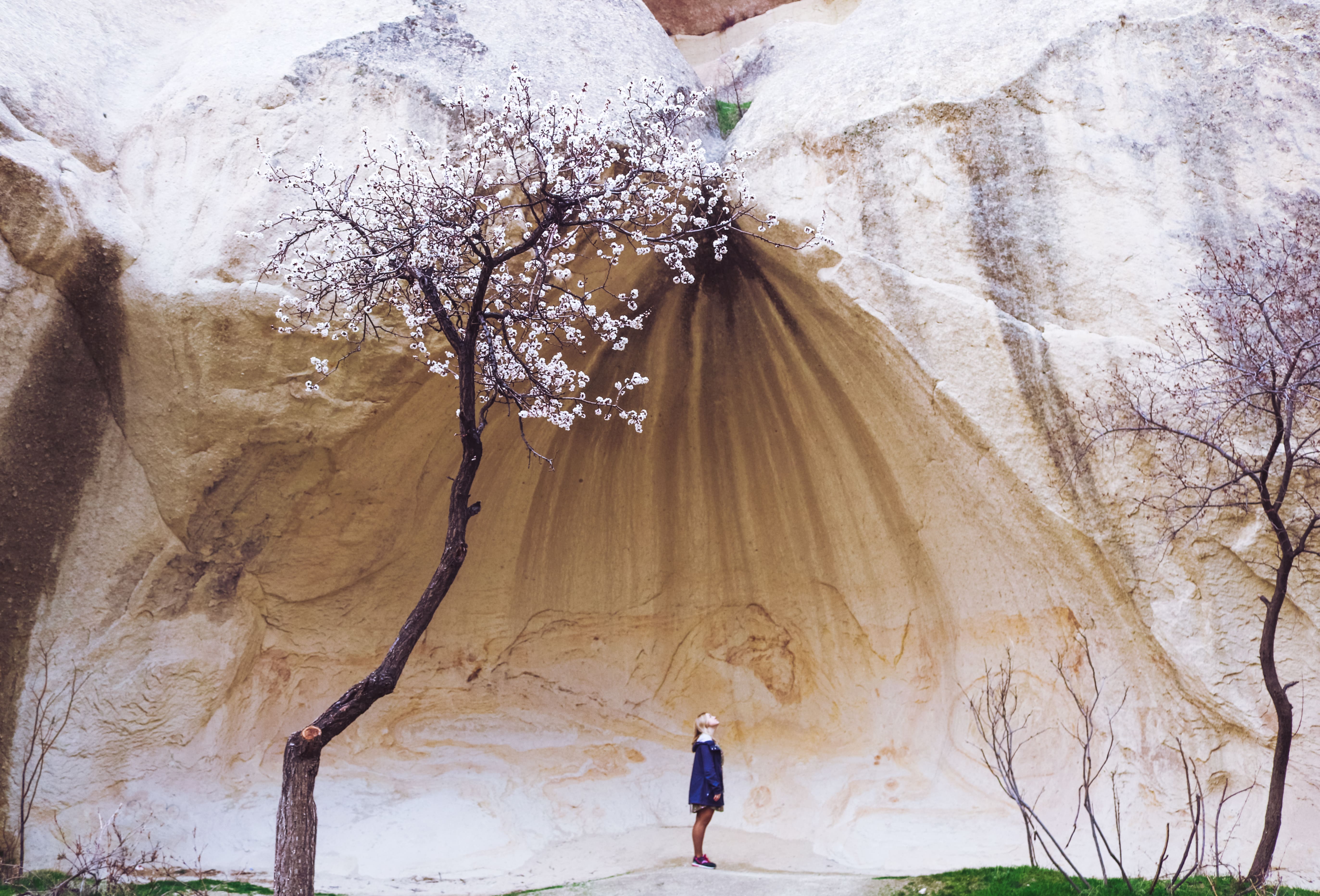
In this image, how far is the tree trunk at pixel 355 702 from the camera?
178 inches

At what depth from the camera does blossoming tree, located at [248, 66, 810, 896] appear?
17.4 ft

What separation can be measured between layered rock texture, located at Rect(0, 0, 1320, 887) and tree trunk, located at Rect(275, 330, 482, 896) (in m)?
2.10

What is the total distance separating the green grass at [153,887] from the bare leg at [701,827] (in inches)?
106

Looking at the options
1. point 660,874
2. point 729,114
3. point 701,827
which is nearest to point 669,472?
point 701,827

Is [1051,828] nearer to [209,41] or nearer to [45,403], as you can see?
[45,403]

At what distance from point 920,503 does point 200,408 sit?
5.28m

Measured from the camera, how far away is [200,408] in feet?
22.7

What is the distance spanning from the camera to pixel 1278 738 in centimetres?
536

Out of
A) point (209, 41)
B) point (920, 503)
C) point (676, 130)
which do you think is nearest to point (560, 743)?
point (920, 503)

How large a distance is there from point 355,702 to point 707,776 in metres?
2.71

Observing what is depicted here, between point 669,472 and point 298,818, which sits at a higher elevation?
point 669,472

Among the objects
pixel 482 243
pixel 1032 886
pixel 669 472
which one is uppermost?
pixel 482 243

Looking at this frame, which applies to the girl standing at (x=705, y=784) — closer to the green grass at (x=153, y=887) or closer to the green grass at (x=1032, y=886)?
the green grass at (x=1032, y=886)

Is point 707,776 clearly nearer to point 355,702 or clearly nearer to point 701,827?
point 701,827
